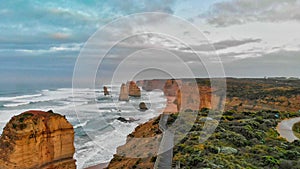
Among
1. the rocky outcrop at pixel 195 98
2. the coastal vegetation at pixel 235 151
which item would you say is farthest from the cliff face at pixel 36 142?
the rocky outcrop at pixel 195 98

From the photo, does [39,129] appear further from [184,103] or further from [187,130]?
[184,103]

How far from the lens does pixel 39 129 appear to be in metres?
14.4

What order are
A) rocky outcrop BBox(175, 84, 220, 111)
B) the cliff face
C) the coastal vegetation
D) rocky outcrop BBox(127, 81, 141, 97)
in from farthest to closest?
rocky outcrop BBox(127, 81, 141, 97) < rocky outcrop BBox(175, 84, 220, 111) < the cliff face < the coastal vegetation

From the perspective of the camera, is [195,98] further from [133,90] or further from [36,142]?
[133,90]

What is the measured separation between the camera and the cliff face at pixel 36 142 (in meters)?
13.5

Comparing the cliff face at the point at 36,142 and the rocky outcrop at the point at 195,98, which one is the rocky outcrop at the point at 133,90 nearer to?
the rocky outcrop at the point at 195,98

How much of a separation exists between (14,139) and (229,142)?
10.6 m

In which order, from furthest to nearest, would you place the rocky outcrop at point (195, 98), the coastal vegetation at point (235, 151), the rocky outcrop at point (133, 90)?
the rocky outcrop at point (133, 90) < the rocky outcrop at point (195, 98) < the coastal vegetation at point (235, 151)

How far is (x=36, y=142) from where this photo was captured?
14.2 m

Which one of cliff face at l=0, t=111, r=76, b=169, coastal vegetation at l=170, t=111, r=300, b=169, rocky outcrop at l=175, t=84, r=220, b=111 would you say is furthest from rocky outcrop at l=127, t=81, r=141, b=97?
coastal vegetation at l=170, t=111, r=300, b=169

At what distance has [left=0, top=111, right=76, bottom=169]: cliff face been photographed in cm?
1349

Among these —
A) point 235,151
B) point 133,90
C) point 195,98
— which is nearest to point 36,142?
point 235,151

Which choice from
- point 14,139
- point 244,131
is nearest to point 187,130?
point 244,131

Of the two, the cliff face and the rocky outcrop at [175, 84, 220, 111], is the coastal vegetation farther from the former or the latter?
the rocky outcrop at [175, 84, 220, 111]
